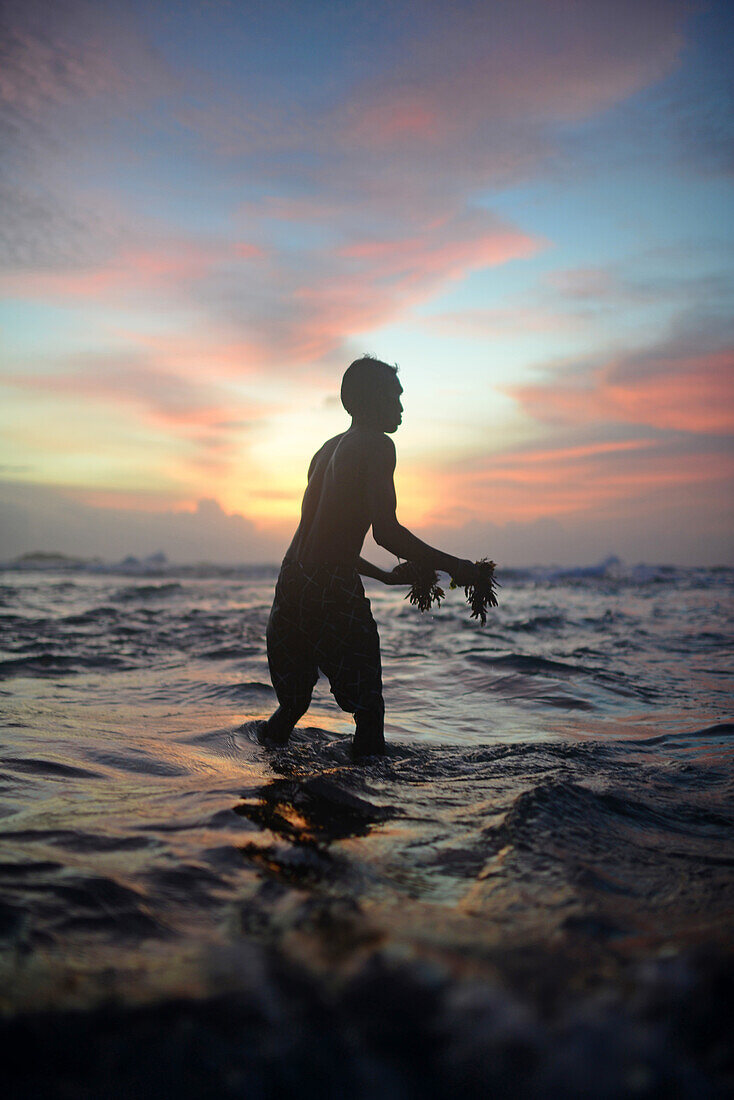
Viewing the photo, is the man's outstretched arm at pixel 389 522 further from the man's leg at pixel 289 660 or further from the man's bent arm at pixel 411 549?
the man's leg at pixel 289 660

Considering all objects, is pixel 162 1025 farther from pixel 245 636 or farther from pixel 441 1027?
pixel 245 636

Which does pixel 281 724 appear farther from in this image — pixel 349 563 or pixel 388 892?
pixel 388 892

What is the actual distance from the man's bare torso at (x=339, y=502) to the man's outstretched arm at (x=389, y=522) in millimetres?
33

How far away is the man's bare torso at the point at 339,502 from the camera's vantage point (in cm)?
343

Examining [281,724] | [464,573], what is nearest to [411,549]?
[464,573]

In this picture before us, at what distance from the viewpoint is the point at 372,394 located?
3.59 m

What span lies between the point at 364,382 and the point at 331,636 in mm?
1451

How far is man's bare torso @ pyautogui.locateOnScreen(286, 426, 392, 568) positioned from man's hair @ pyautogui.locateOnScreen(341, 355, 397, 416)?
5.8 inches

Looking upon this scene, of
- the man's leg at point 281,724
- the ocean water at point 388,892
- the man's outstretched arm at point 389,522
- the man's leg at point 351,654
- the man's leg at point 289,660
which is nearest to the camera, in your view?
the ocean water at point 388,892

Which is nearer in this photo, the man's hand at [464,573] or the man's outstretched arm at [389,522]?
the man's outstretched arm at [389,522]

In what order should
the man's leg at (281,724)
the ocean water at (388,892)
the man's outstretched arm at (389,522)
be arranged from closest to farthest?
the ocean water at (388,892), the man's outstretched arm at (389,522), the man's leg at (281,724)

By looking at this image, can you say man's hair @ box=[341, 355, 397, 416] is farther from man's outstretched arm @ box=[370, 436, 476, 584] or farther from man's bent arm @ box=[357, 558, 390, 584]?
man's bent arm @ box=[357, 558, 390, 584]

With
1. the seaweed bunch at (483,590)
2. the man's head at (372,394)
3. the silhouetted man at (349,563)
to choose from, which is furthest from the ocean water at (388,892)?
the man's head at (372,394)

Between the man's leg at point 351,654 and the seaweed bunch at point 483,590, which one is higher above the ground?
the seaweed bunch at point 483,590
